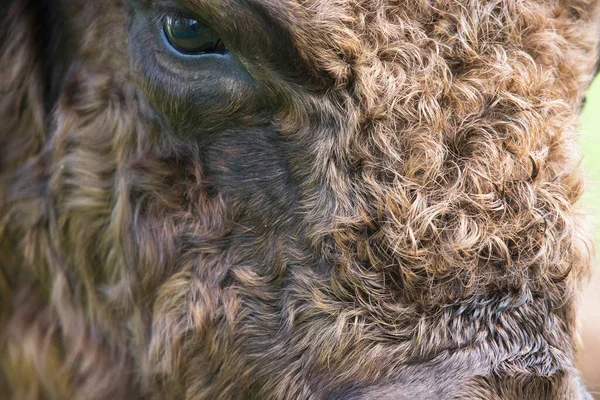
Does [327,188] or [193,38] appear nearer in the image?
[327,188]

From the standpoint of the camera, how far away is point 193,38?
2.22 meters

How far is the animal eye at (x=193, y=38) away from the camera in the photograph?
2.21 m

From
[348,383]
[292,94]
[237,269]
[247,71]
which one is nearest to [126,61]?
[247,71]

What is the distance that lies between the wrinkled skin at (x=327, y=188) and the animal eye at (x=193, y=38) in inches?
Answer: 1.2

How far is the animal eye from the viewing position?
7.26 ft

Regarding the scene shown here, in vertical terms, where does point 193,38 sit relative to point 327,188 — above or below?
above

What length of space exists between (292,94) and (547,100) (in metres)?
0.82

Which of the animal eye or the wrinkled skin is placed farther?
the animal eye

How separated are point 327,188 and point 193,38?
2.10ft

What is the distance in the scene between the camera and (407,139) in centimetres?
208

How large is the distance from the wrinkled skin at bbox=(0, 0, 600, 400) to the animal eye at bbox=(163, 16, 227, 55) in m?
0.03

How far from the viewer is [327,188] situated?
211 centimetres

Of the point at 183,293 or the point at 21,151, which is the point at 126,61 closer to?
the point at 21,151

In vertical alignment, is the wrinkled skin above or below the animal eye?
below
